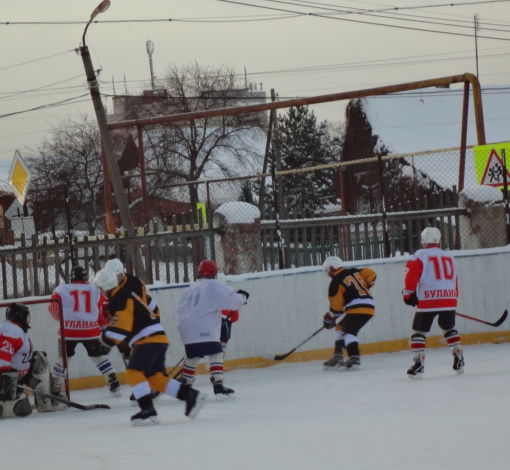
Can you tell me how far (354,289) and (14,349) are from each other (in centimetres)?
377

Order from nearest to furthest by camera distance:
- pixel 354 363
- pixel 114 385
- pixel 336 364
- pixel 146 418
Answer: pixel 146 418
pixel 114 385
pixel 354 363
pixel 336 364

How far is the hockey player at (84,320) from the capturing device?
9.73 metres

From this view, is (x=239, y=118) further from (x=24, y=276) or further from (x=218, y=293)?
(x=218, y=293)

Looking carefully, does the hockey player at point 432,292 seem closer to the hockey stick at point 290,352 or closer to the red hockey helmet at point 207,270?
the red hockey helmet at point 207,270

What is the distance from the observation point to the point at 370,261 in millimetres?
12000

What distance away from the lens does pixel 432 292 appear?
908 centimetres

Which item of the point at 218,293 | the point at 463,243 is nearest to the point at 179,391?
the point at 218,293

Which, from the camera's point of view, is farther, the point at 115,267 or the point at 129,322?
the point at 115,267

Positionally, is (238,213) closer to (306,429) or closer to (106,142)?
(106,142)

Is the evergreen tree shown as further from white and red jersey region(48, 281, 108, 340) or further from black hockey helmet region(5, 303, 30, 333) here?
black hockey helmet region(5, 303, 30, 333)

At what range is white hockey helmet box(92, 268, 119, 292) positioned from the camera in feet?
24.2

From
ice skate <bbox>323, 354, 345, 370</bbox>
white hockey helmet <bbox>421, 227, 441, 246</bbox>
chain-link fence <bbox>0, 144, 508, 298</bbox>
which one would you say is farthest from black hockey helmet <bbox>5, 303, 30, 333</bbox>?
white hockey helmet <bbox>421, 227, 441, 246</bbox>

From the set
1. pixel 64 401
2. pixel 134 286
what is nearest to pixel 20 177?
pixel 64 401

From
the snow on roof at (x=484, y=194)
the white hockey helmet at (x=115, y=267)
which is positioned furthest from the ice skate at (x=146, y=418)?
the snow on roof at (x=484, y=194)
